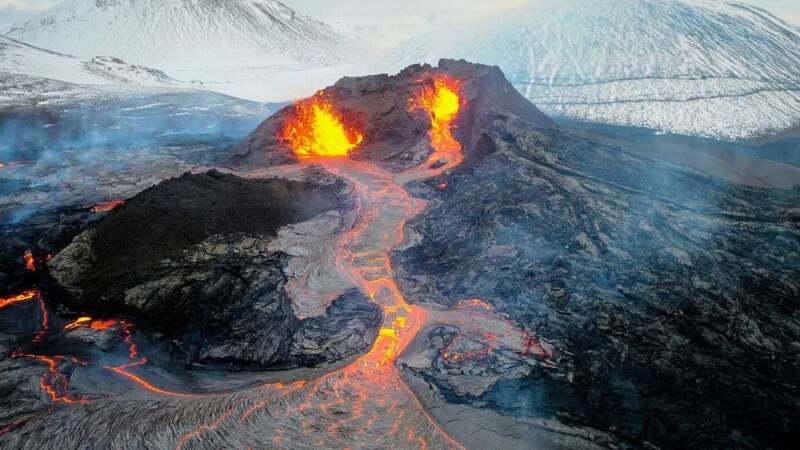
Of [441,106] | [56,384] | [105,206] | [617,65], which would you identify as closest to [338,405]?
[56,384]

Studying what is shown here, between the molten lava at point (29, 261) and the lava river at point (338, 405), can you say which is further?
the molten lava at point (29, 261)

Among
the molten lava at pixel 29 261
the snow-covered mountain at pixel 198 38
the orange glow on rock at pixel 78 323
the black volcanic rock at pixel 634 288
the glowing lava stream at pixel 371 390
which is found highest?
the snow-covered mountain at pixel 198 38

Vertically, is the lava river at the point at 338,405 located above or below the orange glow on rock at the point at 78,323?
above

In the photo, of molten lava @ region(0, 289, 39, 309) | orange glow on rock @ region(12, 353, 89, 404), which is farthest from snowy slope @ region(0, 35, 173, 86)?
orange glow on rock @ region(12, 353, 89, 404)

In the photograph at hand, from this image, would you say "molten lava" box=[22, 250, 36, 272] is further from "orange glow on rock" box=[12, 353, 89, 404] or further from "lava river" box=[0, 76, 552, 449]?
"lava river" box=[0, 76, 552, 449]

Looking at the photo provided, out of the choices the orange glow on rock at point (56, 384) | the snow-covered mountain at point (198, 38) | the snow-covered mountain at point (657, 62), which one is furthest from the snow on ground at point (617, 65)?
the orange glow on rock at point (56, 384)

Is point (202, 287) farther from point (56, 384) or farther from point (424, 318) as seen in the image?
point (424, 318)

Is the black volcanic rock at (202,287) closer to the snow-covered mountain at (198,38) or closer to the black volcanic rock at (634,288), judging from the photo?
the black volcanic rock at (634,288)
